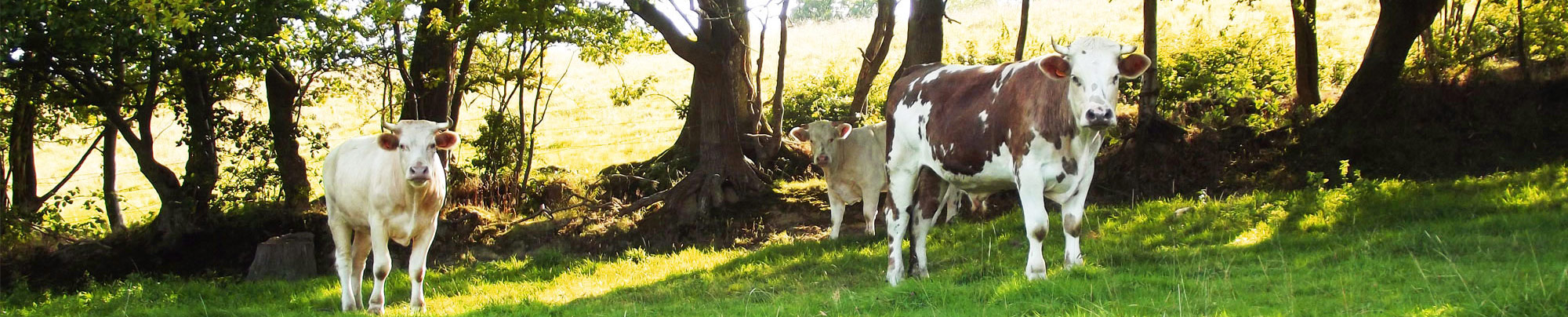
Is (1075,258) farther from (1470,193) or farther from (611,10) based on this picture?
(611,10)

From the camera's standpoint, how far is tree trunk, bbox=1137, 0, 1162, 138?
47.8ft

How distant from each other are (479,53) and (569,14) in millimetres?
3841

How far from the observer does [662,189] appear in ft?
60.1

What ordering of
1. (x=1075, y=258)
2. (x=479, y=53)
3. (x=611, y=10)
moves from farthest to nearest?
(x=479, y=53)
(x=611, y=10)
(x=1075, y=258)

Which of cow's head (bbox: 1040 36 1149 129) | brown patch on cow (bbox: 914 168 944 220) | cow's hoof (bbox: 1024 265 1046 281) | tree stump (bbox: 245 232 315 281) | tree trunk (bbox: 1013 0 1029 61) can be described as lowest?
tree stump (bbox: 245 232 315 281)

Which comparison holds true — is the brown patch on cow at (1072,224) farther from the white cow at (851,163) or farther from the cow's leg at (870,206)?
the white cow at (851,163)

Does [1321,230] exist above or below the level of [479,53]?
below

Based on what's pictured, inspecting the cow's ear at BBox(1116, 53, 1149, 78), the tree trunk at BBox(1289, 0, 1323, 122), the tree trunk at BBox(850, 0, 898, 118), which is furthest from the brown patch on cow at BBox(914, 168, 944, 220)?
the tree trunk at BBox(1289, 0, 1323, 122)

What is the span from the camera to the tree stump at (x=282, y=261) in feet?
43.2

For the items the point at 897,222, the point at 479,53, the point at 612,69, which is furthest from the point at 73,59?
the point at 612,69

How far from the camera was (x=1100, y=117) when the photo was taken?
7.97 metres

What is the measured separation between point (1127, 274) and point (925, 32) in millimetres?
6941

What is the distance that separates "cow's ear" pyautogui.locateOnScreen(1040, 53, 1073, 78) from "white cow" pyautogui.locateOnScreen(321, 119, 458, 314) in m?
4.46

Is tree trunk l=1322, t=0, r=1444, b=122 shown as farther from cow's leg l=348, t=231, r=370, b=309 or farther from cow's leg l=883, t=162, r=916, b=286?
cow's leg l=348, t=231, r=370, b=309
